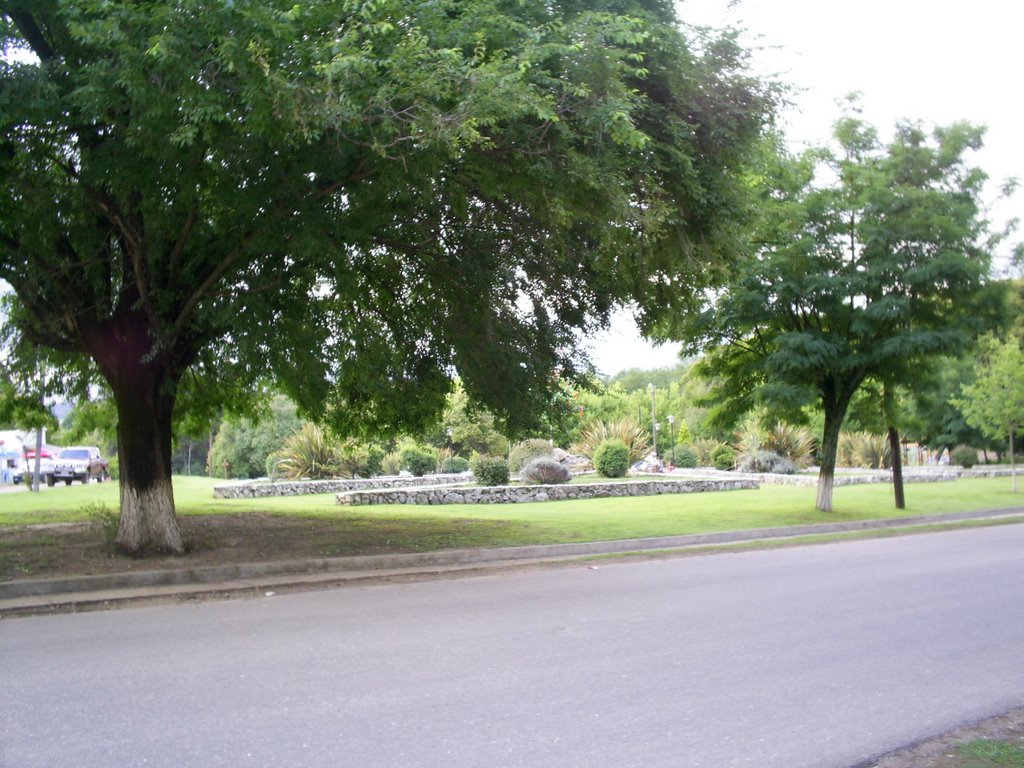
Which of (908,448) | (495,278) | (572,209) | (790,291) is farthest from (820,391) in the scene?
(908,448)

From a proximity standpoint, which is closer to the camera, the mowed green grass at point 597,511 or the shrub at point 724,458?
the mowed green grass at point 597,511

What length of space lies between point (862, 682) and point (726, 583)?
4.66m

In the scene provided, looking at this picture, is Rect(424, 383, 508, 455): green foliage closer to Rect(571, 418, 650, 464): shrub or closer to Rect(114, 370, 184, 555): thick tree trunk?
Rect(571, 418, 650, 464): shrub

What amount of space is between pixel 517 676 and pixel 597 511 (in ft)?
52.1

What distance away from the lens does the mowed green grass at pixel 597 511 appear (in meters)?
17.4

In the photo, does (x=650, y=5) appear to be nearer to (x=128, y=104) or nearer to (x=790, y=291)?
(x=128, y=104)

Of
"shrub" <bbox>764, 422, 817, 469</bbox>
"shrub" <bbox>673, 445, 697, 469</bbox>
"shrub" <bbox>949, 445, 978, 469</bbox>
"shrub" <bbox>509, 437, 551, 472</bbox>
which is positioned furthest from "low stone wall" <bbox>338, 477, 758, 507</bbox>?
"shrub" <bbox>949, 445, 978, 469</bbox>

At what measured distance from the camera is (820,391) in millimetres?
21969

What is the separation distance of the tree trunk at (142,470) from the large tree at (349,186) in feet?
0.10

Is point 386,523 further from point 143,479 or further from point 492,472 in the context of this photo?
point 492,472

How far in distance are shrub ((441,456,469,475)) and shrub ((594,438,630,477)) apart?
8420 millimetres

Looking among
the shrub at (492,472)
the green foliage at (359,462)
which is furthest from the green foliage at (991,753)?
the green foliage at (359,462)

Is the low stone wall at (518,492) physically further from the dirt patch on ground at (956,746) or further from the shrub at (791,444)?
the dirt patch on ground at (956,746)

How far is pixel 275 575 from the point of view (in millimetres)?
12086
